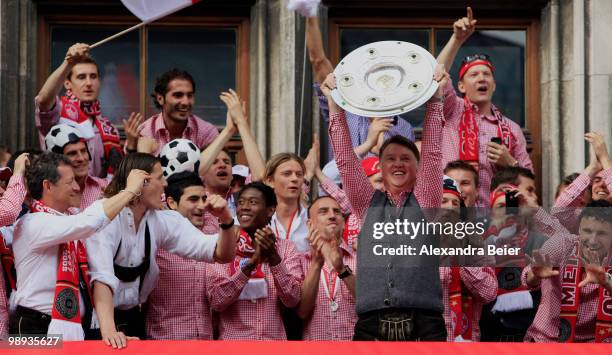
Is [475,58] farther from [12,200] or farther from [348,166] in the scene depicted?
[12,200]

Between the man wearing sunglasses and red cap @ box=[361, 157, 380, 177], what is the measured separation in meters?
0.71

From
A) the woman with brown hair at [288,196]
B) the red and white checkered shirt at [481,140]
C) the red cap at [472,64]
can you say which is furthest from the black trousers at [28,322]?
the red cap at [472,64]

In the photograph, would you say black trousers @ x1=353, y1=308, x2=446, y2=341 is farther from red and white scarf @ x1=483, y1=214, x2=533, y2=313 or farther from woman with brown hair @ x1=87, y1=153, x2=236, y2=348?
red and white scarf @ x1=483, y1=214, x2=533, y2=313

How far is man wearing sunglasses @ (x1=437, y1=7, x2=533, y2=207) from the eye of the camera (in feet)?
38.5

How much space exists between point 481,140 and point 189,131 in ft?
7.02

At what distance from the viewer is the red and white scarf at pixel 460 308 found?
1016 centimetres

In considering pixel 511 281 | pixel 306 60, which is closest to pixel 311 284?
pixel 511 281

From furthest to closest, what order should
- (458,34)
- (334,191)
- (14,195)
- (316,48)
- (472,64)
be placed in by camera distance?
(472,64), (334,191), (316,48), (458,34), (14,195)

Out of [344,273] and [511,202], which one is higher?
[511,202]

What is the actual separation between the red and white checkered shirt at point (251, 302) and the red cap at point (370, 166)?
109 cm

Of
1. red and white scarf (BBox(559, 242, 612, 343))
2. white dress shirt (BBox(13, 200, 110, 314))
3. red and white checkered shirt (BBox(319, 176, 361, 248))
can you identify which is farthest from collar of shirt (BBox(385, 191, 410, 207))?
white dress shirt (BBox(13, 200, 110, 314))

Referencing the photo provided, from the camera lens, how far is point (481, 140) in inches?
468

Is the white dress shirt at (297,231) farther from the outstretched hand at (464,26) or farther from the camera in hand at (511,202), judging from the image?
the outstretched hand at (464,26)

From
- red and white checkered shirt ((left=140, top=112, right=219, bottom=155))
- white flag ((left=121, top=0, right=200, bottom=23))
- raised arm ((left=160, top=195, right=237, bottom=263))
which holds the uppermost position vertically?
white flag ((left=121, top=0, right=200, bottom=23))
